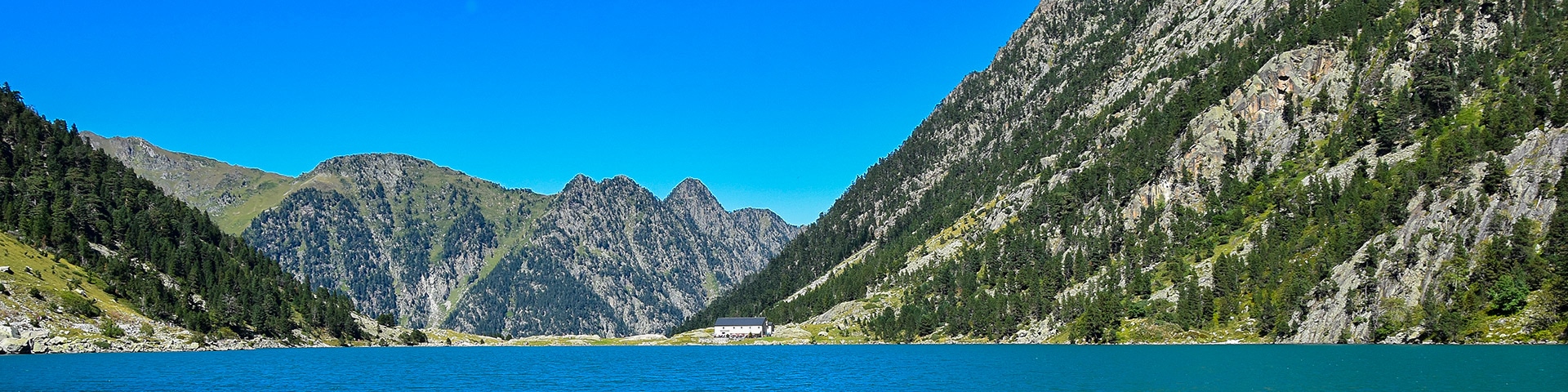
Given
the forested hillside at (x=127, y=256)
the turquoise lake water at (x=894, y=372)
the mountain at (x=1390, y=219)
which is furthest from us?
the forested hillside at (x=127, y=256)

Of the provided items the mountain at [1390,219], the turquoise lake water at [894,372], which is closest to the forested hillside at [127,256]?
the turquoise lake water at [894,372]

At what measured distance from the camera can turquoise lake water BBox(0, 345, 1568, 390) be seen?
73688 mm

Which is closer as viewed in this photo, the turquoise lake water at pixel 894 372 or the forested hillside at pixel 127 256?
the turquoise lake water at pixel 894 372

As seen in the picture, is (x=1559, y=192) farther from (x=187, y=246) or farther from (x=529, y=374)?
(x=187, y=246)

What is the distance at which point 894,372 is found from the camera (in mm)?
100062

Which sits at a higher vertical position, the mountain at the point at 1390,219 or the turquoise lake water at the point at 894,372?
the mountain at the point at 1390,219

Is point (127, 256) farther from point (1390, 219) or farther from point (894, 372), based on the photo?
point (1390, 219)

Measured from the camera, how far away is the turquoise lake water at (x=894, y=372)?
73688 mm

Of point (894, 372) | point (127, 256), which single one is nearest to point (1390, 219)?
point (894, 372)

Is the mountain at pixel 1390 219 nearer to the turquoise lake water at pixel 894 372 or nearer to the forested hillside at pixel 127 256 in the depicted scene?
the turquoise lake water at pixel 894 372

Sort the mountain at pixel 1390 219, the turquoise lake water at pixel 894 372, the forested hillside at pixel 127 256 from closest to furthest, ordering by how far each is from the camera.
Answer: the turquoise lake water at pixel 894 372, the mountain at pixel 1390 219, the forested hillside at pixel 127 256

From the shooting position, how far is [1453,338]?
394 ft

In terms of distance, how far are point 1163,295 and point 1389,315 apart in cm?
4578

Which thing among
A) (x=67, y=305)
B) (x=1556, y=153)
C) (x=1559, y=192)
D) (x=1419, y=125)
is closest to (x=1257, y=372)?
(x=1559, y=192)
